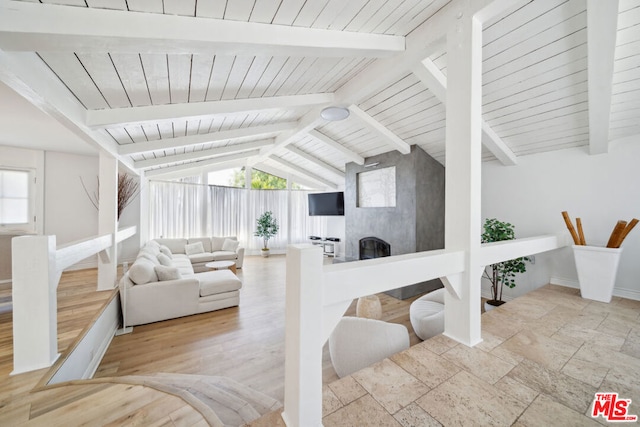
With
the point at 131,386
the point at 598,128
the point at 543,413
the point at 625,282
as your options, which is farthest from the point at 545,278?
the point at 131,386

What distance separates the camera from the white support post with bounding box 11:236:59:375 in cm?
142

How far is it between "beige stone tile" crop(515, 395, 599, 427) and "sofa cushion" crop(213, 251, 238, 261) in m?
5.76

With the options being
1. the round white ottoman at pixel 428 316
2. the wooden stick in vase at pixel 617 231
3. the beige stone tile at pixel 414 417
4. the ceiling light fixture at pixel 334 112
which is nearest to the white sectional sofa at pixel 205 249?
the ceiling light fixture at pixel 334 112

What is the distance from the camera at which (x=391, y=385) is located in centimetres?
108

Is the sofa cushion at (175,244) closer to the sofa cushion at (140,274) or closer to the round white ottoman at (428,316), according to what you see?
the sofa cushion at (140,274)

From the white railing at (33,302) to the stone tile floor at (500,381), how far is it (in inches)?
62.6

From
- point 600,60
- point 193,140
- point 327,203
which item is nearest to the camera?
point 600,60

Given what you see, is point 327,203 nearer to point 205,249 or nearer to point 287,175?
point 287,175

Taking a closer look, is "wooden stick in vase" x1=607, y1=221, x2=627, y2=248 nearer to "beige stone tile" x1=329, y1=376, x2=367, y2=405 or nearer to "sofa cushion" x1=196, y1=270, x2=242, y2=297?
"beige stone tile" x1=329, y1=376, x2=367, y2=405

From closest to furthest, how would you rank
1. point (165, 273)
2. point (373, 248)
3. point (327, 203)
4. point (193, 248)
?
1. point (165, 273)
2. point (373, 248)
3. point (193, 248)
4. point (327, 203)

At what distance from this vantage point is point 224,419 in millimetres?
1411

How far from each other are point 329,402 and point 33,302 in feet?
6.10

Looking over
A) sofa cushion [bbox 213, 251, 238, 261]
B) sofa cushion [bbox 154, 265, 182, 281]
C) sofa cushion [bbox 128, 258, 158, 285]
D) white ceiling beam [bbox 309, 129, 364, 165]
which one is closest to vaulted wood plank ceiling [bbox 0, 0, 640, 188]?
white ceiling beam [bbox 309, 129, 364, 165]

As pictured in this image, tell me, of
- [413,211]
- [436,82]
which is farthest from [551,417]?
[413,211]
